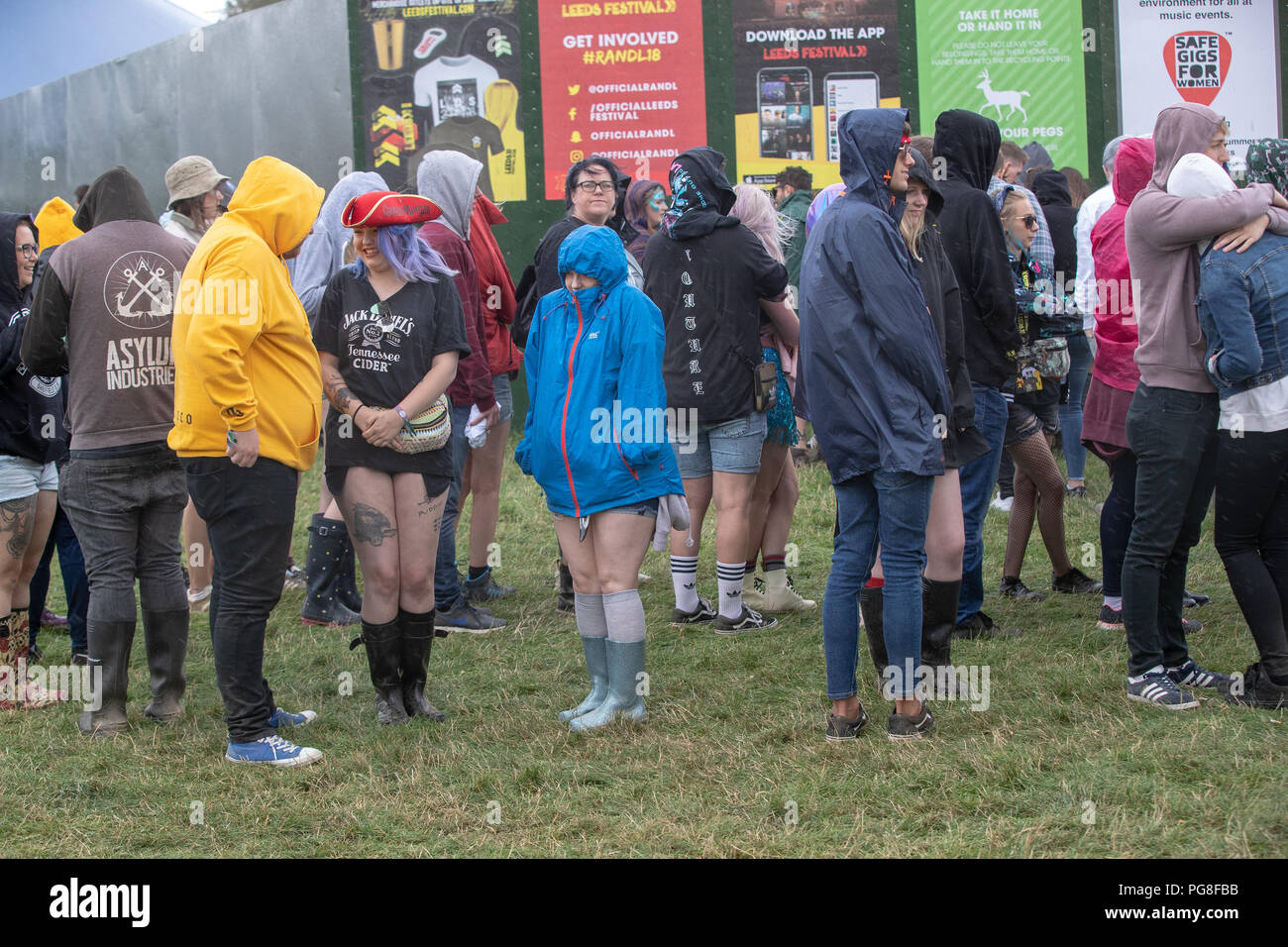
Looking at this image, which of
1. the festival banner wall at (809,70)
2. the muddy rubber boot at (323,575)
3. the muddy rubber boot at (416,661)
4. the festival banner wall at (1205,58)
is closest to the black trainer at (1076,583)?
the muddy rubber boot at (416,661)

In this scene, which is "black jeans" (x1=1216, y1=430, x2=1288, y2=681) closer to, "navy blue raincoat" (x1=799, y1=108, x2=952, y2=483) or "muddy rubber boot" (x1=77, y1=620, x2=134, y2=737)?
"navy blue raincoat" (x1=799, y1=108, x2=952, y2=483)

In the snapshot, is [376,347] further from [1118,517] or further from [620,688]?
[1118,517]

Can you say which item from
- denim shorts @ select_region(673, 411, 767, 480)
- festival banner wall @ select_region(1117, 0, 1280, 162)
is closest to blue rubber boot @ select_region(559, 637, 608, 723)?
denim shorts @ select_region(673, 411, 767, 480)

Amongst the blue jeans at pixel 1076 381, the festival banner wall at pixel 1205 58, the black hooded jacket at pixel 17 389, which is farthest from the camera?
the festival banner wall at pixel 1205 58

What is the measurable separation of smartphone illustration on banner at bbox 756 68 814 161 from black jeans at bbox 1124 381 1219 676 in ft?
22.5

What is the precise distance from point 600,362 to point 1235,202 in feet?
7.13

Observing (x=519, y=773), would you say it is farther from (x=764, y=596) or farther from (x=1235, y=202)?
(x=1235, y=202)

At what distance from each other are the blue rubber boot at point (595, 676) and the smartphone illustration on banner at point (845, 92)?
7148 millimetres

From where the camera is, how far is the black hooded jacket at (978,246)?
17.0ft

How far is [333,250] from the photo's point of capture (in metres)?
6.19

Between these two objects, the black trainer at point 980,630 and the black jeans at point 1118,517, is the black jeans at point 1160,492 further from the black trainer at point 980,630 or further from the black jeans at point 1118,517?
the black trainer at point 980,630

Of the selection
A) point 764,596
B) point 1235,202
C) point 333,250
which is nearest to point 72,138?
point 333,250


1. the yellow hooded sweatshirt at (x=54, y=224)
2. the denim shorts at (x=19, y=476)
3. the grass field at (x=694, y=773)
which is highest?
the yellow hooded sweatshirt at (x=54, y=224)

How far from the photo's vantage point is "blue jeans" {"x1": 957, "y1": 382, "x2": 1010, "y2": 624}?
543 centimetres
